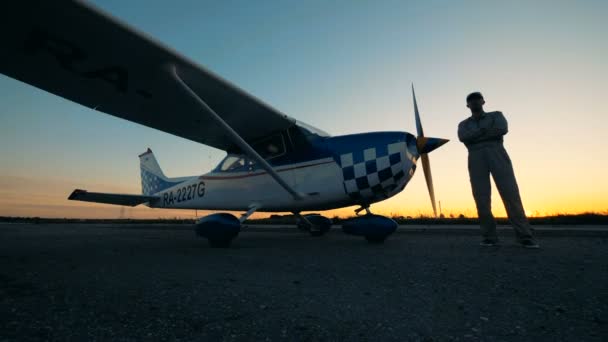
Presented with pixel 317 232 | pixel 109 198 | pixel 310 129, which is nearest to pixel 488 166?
pixel 310 129

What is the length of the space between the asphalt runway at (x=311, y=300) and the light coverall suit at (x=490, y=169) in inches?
37.7

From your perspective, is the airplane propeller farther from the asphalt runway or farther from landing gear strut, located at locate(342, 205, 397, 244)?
the asphalt runway

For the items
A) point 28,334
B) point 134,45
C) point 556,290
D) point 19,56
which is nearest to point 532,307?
point 556,290

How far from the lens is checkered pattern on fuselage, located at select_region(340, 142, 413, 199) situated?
404 centimetres

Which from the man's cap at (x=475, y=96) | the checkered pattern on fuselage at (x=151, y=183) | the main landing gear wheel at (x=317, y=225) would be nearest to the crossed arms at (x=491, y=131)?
the man's cap at (x=475, y=96)

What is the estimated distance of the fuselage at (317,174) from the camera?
4094 millimetres

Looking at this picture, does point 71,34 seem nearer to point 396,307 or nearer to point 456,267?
point 396,307

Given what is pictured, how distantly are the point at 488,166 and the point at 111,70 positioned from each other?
16.3 feet

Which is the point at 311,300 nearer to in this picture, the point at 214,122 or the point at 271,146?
the point at 214,122

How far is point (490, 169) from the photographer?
372cm

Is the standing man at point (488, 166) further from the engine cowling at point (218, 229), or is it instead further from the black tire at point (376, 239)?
the engine cowling at point (218, 229)

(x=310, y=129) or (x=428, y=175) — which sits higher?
(x=310, y=129)

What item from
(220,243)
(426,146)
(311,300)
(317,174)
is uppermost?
(426,146)

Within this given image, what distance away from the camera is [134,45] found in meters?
3.38
